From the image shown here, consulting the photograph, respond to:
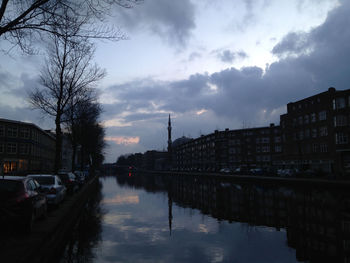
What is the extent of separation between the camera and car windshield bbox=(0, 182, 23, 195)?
29.3 ft

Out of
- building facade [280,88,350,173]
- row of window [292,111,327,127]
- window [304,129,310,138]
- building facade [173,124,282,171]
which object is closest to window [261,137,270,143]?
building facade [173,124,282,171]

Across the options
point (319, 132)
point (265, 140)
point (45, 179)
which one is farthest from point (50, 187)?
point (265, 140)

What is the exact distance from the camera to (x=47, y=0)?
10000 mm

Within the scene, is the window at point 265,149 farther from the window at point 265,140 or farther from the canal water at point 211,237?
the canal water at point 211,237

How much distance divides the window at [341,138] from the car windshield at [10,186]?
5473 cm

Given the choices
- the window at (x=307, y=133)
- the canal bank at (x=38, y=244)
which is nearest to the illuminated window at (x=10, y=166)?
the canal bank at (x=38, y=244)

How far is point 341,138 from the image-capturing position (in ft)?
173

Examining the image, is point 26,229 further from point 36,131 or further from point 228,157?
point 228,157

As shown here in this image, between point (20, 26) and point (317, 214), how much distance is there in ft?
50.9

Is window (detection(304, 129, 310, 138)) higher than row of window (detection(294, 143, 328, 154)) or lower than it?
higher

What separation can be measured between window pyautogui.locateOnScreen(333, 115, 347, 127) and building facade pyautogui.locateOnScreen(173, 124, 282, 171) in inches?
1417

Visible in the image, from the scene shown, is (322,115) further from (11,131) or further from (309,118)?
(11,131)

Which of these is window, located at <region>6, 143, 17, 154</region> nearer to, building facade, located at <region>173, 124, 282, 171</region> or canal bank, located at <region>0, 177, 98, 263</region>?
canal bank, located at <region>0, 177, 98, 263</region>

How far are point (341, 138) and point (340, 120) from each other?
10.5 ft
